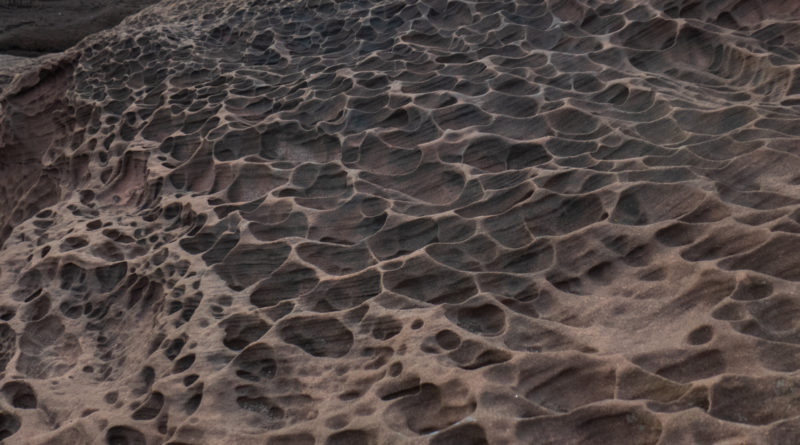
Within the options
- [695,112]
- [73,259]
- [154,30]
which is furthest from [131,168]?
[695,112]

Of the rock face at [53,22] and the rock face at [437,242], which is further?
the rock face at [53,22]

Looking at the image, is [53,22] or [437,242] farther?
[53,22]

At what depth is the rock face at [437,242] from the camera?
1876mm

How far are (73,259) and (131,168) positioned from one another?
2.76 ft

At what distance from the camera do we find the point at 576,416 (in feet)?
5.82

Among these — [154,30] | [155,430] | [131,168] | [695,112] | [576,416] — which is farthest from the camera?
[154,30]

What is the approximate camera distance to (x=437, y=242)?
8.44 ft

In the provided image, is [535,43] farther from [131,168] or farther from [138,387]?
[138,387]

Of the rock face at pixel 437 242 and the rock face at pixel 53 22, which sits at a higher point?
the rock face at pixel 437 242

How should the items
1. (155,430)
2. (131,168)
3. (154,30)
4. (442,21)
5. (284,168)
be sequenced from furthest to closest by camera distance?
(154,30), (442,21), (131,168), (284,168), (155,430)

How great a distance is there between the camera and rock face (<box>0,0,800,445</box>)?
6.15 ft

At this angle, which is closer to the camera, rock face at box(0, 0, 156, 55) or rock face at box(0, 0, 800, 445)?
rock face at box(0, 0, 800, 445)

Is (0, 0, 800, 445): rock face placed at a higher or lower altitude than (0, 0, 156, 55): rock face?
higher

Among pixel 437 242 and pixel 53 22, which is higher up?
pixel 437 242
